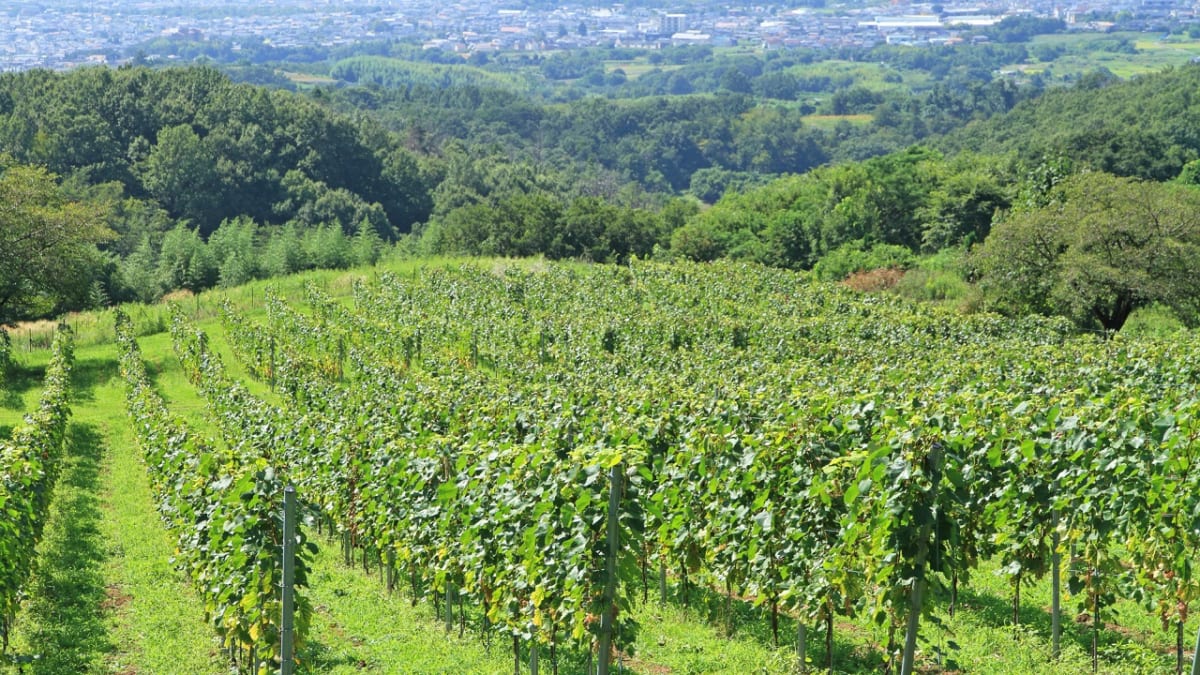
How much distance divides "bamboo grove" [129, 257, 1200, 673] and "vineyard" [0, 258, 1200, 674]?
0.13ft

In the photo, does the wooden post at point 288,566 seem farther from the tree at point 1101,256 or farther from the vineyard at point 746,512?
the tree at point 1101,256

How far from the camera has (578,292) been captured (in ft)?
130

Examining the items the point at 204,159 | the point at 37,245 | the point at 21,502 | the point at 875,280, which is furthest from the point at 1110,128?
the point at 21,502

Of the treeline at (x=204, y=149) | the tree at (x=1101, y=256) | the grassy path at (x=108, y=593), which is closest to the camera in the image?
the grassy path at (x=108, y=593)

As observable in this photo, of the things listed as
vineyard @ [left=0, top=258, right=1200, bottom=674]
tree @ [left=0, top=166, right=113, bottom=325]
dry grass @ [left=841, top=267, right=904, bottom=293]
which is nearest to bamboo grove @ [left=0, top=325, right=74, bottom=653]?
vineyard @ [left=0, top=258, right=1200, bottom=674]

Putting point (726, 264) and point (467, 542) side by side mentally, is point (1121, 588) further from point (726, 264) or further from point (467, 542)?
point (726, 264)

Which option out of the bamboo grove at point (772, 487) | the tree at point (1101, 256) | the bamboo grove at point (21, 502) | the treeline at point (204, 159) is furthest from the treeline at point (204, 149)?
the bamboo grove at point (772, 487)

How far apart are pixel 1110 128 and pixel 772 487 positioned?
6772 cm

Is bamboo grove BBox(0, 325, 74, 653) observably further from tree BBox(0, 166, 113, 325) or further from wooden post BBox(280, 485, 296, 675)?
tree BBox(0, 166, 113, 325)

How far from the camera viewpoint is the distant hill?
63.8 m

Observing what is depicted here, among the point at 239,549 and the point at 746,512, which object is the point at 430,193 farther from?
the point at 746,512

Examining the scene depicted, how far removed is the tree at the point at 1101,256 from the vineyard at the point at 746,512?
12849mm

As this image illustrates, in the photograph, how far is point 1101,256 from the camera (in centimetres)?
3397

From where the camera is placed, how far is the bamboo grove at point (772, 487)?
9.63 metres
